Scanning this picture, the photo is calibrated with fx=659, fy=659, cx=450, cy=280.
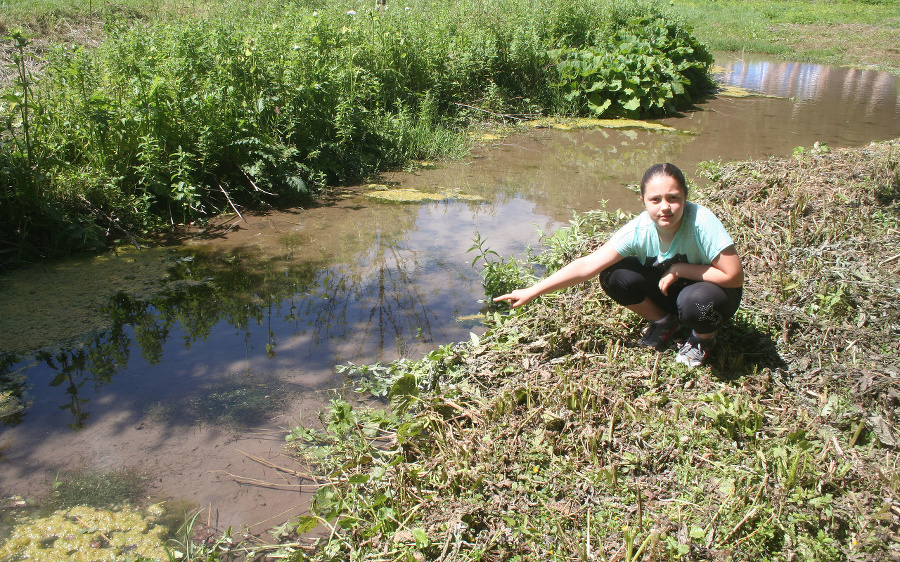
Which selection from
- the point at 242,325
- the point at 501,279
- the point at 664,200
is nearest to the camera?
the point at 664,200

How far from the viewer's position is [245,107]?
6230mm

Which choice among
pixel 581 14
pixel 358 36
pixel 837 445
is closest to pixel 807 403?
pixel 837 445

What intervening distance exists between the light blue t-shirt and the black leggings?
3.2 inches

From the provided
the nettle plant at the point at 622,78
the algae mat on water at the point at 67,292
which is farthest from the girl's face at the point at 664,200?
the nettle plant at the point at 622,78

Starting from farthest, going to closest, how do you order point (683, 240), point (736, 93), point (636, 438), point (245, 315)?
point (736, 93), point (245, 315), point (683, 240), point (636, 438)

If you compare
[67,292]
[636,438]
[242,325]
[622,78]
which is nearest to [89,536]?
[242,325]

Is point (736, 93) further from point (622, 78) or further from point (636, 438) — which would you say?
point (636, 438)

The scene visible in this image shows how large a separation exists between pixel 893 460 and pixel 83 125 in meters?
5.93

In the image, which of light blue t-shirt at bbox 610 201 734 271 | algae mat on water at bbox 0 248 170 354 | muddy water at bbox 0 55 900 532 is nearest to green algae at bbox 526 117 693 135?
muddy water at bbox 0 55 900 532

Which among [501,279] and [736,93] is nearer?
[501,279]

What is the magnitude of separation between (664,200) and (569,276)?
0.58m

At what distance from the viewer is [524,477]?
2.70 metres

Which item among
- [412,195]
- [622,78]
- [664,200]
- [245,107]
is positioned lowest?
[412,195]

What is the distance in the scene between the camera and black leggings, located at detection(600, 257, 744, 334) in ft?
10.2
